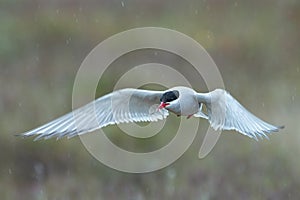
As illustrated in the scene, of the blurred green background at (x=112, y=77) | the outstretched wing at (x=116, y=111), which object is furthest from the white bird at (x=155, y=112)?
the blurred green background at (x=112, y=77)

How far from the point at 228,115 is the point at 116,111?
0.74 metres

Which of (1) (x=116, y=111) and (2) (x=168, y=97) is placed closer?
(2) (x=168, y=97)

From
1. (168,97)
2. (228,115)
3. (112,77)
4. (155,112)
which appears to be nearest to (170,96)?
(168,97)

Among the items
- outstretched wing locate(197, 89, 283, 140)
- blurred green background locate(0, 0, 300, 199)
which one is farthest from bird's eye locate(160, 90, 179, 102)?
blurred green background locate(0, 0, 300, 199)

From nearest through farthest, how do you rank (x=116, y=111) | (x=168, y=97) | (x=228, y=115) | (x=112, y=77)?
(x=168, y=97) → (x=228, y=115) → (x=116, y=111) → (x=112, y=77)

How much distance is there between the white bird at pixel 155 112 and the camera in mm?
6039

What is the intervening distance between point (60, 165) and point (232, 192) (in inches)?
61.7

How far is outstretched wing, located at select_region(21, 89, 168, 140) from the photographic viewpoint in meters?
6.31

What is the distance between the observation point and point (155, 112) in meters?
6.80

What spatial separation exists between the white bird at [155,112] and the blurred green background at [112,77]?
2.04 m

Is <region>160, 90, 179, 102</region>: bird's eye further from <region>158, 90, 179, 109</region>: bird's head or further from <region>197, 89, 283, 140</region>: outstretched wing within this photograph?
<region>197, 89, 283, 140</region>: outstretched wing

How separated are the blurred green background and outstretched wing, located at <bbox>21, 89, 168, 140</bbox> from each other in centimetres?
196

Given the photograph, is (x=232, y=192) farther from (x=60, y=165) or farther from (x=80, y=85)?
(x=80, y=85)

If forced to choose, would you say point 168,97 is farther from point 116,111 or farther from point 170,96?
point 116,111
